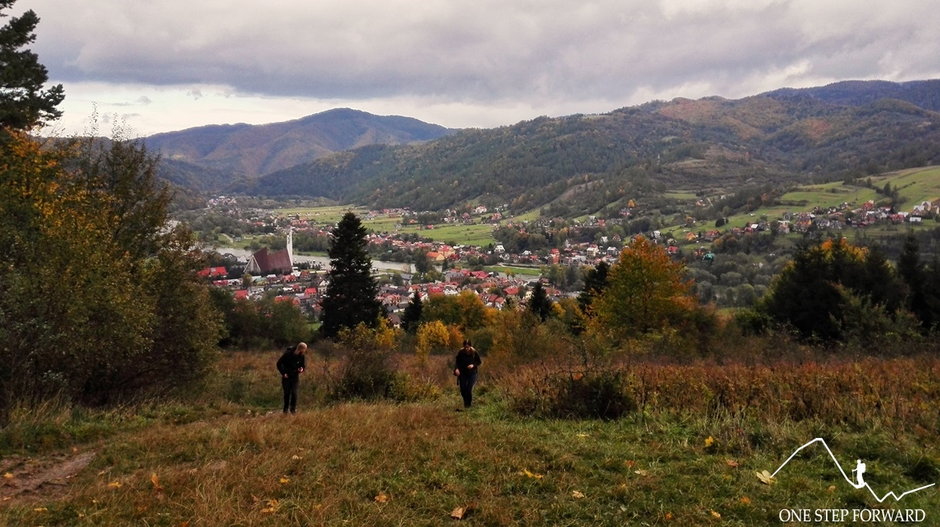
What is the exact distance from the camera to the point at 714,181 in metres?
161

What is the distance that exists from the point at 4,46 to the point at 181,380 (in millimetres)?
12463

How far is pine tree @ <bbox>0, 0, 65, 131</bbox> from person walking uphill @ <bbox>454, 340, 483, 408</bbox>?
1499 cm

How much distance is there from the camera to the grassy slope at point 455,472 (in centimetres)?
443

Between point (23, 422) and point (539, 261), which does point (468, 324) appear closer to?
point (23, 422)

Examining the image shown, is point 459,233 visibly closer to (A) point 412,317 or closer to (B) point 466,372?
(A) point 412,317

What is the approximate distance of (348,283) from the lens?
31172 millimetres

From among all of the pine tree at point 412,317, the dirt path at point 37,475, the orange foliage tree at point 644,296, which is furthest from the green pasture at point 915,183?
the dirt path at point 37,475

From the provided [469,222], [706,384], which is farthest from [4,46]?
[469,222]

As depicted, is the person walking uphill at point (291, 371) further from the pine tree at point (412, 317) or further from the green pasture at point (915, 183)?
the green pasture at point (915, 183)

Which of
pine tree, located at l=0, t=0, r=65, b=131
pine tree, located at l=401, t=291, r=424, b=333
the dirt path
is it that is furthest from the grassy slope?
pine tree, located at l=401, t=291, r=424, b=333

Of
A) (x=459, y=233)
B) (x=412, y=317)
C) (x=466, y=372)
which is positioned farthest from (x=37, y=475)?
(x=459, y=233)

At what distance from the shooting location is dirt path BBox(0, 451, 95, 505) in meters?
5.13

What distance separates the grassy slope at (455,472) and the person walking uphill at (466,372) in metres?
2.01

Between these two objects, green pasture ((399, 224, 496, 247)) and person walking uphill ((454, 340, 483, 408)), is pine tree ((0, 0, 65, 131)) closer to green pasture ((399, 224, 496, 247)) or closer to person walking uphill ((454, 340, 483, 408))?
person walking uphill ((454, 340, 483, 408))
